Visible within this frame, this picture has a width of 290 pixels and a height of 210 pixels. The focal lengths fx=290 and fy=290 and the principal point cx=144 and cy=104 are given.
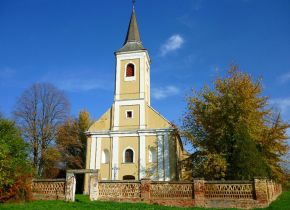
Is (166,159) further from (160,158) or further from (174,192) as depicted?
(174,192)

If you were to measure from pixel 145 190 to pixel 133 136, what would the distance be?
36.0ft

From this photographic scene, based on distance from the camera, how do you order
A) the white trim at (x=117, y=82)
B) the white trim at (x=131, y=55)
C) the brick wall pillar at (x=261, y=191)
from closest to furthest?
the brick wall pillar at (x=261, y=191)
the white trim at (x=117, y=82)
the white trim at (x=131, y=55)

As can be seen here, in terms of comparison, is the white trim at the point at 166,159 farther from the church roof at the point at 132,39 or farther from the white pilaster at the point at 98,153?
the church roof at the point at 132,39

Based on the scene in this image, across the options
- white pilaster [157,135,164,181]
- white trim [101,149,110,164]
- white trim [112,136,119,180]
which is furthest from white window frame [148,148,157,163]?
white trim [101,149,110,164]

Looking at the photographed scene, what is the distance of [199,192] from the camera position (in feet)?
46.4

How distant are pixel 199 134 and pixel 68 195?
11.0m

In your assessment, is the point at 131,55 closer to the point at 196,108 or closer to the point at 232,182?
the point at 196,108

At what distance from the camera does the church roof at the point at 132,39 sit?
29.1m

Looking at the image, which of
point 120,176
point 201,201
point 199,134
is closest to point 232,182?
point 201,201

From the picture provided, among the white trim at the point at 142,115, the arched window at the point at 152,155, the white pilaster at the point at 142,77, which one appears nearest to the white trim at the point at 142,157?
the arched window at the point at 152,155

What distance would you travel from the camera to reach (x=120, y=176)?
2464 cm

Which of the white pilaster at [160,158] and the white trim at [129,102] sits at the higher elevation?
the white trim at [129,102]

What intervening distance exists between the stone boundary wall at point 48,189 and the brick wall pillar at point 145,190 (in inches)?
166

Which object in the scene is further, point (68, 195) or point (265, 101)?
point (265, 101)
